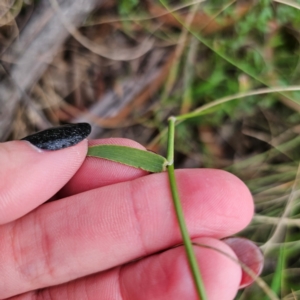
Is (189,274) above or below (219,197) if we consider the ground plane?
below

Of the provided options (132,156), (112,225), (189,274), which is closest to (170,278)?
(189,274)

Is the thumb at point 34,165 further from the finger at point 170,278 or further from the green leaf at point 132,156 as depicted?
the finger at point 170,278

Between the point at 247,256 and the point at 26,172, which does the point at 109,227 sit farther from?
the point at 247,256

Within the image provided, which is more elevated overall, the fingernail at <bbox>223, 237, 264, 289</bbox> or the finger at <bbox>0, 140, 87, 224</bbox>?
the finger at <bbox>0, 140, 87, 224</bbox>

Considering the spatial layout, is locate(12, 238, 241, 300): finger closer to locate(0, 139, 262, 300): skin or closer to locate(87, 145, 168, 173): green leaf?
locate(0, 139, 262, 300): skin

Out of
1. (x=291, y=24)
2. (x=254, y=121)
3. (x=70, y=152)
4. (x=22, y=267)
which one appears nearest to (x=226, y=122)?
(x=254, y=121)

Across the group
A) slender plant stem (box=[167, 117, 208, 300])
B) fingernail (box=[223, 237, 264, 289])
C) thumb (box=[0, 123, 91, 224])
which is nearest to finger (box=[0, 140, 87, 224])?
thumb (box=[0, 123, 91, 224])
